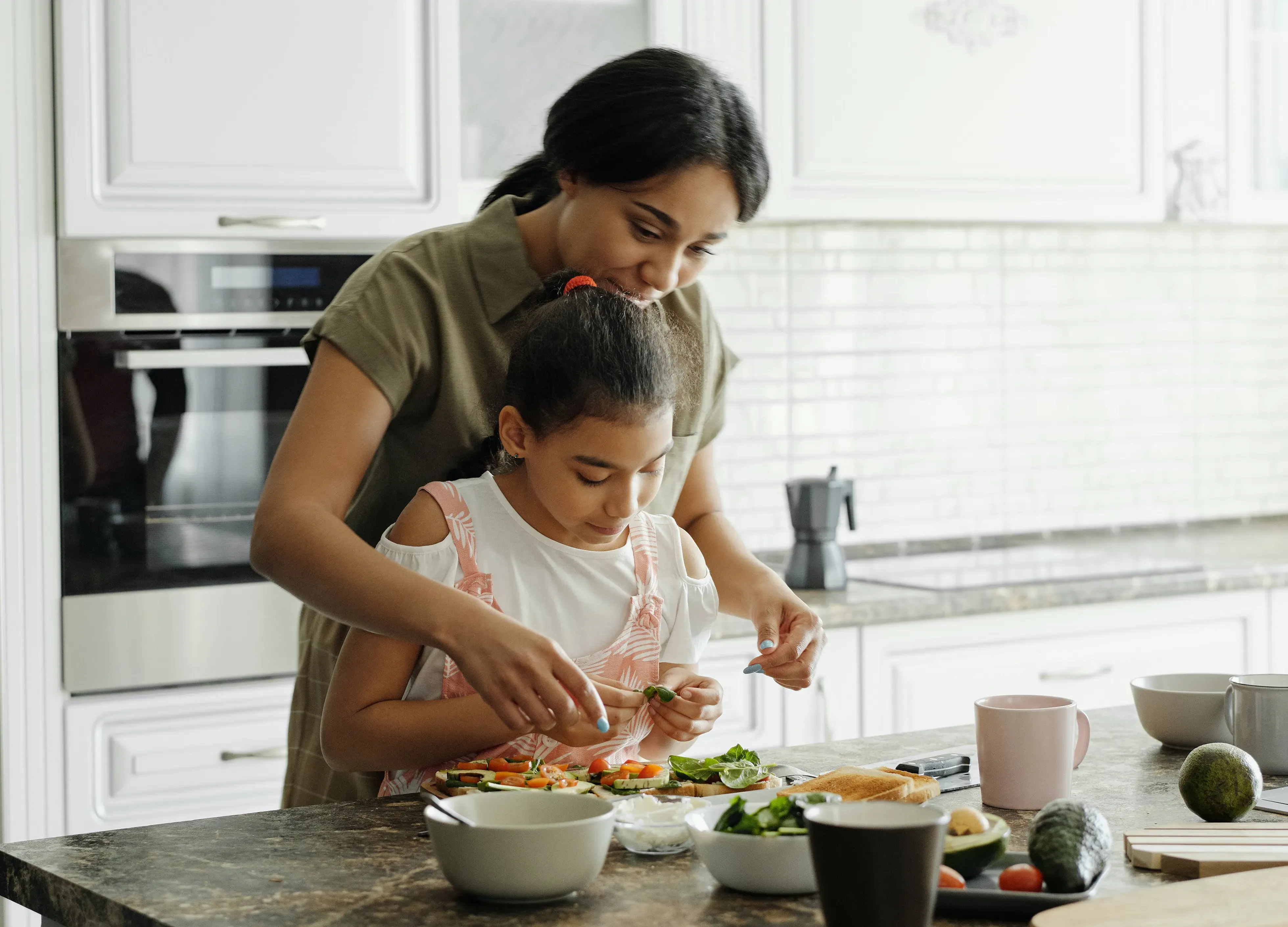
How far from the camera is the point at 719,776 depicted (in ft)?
4.39

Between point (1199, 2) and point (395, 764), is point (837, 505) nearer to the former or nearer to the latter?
point (1199, 2)

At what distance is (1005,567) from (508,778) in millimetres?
2343

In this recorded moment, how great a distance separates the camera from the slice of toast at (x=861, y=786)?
1267 millimetres

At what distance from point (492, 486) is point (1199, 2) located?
2.59 metres

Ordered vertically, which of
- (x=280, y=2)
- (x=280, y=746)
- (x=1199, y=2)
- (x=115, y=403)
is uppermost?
(x=1199, y=2)

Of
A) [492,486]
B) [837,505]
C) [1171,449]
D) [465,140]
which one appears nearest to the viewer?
[492,486]

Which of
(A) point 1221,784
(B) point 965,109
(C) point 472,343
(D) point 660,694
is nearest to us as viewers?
(A) point 1221,784

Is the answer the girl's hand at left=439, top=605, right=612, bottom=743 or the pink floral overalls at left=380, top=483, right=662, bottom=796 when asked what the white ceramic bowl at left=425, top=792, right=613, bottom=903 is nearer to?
the girl's hand at left=439, top=605, right=612, bottom=743

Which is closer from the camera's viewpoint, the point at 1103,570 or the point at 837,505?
the point at 837,505

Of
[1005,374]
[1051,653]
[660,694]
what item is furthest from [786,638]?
[1005,374]

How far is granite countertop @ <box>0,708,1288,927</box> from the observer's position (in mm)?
1074

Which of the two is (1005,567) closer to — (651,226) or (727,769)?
(651,226)

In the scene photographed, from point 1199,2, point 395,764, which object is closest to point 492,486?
point 395,764

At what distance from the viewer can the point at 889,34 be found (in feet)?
10.4
